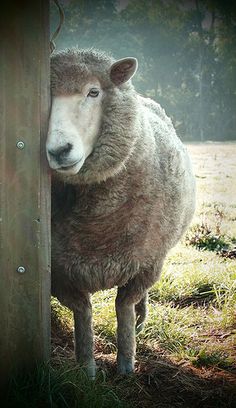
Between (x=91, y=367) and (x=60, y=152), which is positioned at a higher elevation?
(x=60, y=152)

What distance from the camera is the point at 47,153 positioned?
8.17ft

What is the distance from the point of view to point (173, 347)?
3852 mm

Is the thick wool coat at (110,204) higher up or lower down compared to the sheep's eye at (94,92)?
lower down

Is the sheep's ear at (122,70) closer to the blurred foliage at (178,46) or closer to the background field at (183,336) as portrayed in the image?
the background field at (183,336)

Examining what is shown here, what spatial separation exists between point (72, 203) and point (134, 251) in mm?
490

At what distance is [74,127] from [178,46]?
7.30 meters

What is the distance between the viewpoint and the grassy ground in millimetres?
2752

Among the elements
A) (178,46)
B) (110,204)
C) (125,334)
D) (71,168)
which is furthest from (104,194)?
(178,46)

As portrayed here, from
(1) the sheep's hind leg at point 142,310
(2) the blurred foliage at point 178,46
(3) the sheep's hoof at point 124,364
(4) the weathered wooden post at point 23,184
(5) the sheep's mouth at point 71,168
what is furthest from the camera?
(2) the blurred foliage at point 178,46

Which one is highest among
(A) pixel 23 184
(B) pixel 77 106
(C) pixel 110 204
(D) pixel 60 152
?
(B) pixel 77 106

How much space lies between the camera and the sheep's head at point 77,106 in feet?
8.15

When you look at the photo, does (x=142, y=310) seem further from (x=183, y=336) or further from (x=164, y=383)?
(x=164, y=383)

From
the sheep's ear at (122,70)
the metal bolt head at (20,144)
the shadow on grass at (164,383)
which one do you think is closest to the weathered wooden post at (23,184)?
the metal bolt head at (20,144)

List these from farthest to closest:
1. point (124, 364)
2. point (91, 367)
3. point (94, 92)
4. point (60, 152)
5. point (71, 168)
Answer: point (124, 364) < point (91, 367) < point (94, 92) < point (71, 168) < point (60, 152)
